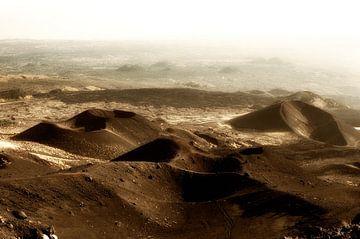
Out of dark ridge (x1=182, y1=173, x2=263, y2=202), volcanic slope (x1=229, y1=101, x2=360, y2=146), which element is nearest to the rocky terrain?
dark ridge (x1=182, y1=173, x2=263, y2=202)

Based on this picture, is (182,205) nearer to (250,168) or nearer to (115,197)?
(115,197)

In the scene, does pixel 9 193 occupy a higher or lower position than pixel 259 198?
higher

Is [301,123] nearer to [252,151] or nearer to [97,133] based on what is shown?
[252,151]

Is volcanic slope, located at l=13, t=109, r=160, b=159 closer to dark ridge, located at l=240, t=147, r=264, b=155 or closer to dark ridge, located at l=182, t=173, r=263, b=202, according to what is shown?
dark ridge, located at l=240, t=147, r=264, b=155

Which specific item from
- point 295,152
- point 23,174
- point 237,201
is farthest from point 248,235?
point 295,152

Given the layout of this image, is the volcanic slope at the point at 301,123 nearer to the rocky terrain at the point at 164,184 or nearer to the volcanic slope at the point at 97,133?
the rocky terrain at the point at 164,184

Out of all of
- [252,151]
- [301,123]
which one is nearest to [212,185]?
[252,151]
